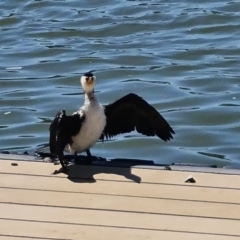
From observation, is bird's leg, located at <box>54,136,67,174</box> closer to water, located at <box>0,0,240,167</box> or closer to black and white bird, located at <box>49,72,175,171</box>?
black and white bird, located at <box>49,72,175,171</box>

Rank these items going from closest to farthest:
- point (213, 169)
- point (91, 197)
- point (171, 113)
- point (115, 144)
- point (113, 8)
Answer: point (91, 197)
point (213, 169)
point (115, 144)
point (171, 113)
point (113, 8)

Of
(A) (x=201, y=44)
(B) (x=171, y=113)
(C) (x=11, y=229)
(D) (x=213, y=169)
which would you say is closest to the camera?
(C) (x=11, y=229)

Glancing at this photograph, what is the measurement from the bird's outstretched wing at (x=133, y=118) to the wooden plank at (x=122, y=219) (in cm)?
145

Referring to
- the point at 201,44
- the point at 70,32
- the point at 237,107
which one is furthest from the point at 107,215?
the point at 70,32

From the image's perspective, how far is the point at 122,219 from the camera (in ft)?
16.2

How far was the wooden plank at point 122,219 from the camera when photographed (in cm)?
482

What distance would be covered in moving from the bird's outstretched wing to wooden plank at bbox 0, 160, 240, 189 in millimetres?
634

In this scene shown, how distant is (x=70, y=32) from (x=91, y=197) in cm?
769

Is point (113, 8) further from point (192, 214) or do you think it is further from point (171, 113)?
point (192, 214)

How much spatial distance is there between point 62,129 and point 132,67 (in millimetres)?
4995

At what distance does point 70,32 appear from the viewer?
41.9ft

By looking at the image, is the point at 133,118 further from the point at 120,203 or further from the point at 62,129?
the point at 120,203

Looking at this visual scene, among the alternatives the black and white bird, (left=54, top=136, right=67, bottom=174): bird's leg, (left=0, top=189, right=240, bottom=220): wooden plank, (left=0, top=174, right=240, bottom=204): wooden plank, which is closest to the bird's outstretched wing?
the black and white bird

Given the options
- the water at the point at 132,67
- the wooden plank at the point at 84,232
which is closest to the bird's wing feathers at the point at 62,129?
the wooden plank at the point at 84,232
